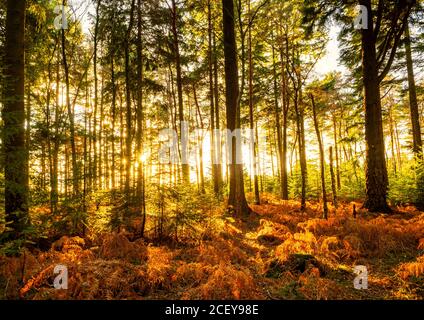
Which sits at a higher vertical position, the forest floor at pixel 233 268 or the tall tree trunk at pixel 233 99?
the tall tree trunk at pixel 233 99

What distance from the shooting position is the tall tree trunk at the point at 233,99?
10.4 metres

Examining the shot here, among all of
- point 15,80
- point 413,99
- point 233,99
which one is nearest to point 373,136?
point 233,99

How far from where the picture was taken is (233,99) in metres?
10.8

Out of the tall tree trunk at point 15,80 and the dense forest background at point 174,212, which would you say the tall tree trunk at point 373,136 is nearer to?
the dense forest background at point 174,212

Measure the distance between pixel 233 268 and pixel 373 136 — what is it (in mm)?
8112

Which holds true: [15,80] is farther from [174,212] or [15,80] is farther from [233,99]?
[233,99]

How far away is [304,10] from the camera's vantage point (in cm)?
1030

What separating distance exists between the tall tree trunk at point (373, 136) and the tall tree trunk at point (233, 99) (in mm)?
4824

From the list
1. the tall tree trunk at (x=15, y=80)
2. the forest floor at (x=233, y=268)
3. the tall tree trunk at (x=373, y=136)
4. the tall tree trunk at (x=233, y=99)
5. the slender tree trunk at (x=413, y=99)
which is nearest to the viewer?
the forest floor at (x=233, y=268)

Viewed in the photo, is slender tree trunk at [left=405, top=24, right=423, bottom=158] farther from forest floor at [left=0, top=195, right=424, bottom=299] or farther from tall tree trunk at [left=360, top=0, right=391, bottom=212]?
forest floor at [left=0, top=195, right=424, bottom=299]

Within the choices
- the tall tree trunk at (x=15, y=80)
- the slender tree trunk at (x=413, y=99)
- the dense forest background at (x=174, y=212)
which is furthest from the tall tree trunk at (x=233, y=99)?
the slender tree trunk at (x=413, y=99)

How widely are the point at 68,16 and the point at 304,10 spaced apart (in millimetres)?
10396
